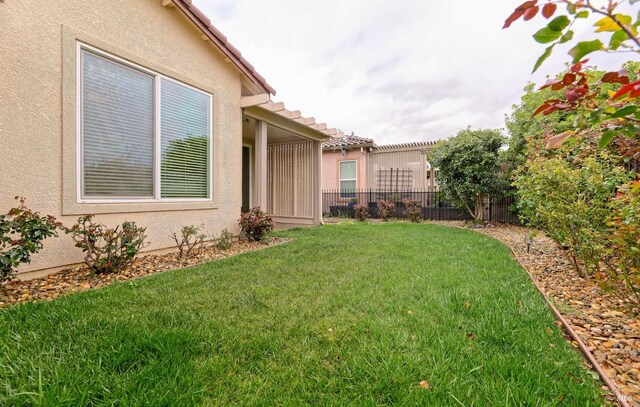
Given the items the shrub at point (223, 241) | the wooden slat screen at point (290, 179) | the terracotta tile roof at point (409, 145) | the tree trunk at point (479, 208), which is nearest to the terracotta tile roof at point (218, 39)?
the wooden slat screen at point (290, 179)

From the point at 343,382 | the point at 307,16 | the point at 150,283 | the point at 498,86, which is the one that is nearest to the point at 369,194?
the point at 498,86

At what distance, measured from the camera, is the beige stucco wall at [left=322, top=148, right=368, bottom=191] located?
17359 millimetres

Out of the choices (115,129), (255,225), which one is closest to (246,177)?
(255,225)

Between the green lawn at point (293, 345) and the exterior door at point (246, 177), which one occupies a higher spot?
the exterior door at point (246, 177)

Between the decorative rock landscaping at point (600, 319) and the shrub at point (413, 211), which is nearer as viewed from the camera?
the decorative rock landscaping at point (600, 319)

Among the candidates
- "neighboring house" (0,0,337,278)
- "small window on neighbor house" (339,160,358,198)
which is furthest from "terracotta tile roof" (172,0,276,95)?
"small window on neighbor house" (339,160,358,198)

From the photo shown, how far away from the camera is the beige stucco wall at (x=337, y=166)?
17.4 m

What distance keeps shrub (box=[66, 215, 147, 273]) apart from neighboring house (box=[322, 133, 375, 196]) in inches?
515

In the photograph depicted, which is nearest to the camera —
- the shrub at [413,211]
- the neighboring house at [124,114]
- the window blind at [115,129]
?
the neighboring house at [124,114]

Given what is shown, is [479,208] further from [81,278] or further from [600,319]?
[81,278]

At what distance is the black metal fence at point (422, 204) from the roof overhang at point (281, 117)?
5.59 meters

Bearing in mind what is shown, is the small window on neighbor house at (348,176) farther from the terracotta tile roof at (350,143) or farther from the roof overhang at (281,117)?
the roof overhang at (281,117)

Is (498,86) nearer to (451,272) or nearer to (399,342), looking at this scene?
(451,272)

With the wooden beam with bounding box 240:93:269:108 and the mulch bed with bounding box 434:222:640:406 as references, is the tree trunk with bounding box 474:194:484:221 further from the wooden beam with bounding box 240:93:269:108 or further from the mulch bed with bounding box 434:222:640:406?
the wooden beam with bounding box 240:93:269:108
